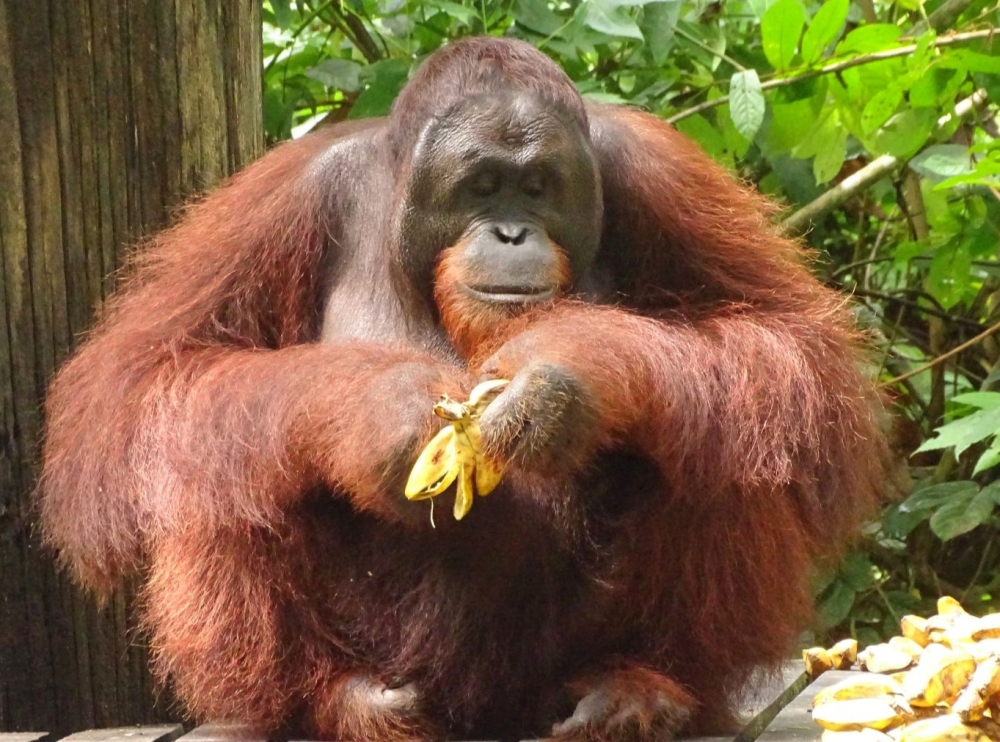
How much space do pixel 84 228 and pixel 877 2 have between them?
3.26 m

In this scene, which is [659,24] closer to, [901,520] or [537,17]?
[537,17]

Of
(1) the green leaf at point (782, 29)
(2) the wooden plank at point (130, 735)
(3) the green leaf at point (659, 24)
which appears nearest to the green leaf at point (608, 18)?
(3) the green leaf at point (659, 24)

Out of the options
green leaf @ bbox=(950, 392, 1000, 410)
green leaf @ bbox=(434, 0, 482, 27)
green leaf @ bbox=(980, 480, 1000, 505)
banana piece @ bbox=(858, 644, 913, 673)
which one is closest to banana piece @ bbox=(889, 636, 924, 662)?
banana piece @ bbox=(858, 644, 913, 673)

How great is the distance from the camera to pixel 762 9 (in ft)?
10.3

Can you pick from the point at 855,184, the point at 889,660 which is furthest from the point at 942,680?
the point at 855,184

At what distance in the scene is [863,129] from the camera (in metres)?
3.38

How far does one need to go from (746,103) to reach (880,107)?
0.34 meters

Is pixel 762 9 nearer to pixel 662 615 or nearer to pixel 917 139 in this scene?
pixel 917 139

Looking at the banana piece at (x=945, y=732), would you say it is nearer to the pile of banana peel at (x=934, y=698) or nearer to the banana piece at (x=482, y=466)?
the pile of banana peel at (x=934, y=698)

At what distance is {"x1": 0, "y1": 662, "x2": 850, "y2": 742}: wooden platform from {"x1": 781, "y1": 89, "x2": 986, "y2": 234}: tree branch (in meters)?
1.65

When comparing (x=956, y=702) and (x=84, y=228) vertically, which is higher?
(x=84, y=228)

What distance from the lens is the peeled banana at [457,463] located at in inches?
77.9

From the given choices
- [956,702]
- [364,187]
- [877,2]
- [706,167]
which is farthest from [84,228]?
[877,2]

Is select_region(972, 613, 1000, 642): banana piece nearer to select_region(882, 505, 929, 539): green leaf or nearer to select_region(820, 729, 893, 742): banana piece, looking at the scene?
select_region(820, 729, 893, 742): banana piece
